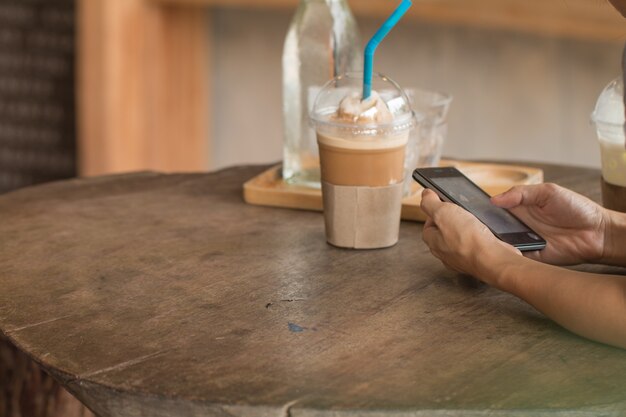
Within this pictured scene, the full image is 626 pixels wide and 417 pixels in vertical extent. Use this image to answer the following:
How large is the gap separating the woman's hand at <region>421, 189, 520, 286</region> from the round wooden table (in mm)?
40

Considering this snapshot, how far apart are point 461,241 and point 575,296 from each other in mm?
186

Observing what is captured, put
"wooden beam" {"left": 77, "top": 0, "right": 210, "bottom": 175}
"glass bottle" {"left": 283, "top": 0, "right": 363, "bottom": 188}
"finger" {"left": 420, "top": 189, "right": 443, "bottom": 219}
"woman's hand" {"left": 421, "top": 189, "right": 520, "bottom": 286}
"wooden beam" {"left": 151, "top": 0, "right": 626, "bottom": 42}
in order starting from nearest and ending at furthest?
"woman's hand" {"left": 421, "top": 189, "right": 520, "bottom": 286} → "finger" {"left": 420, "top": 189, "right": 443, "bottom": 219} → "glass bottle" {"left": 283, "top": 0, "right": 363, "bottom": 188} → "wooden beam" {"left": 151, "top": 0, "right": 626, "bottom": 42} → "wooden beam" {"left": 77, "top": 0, "right": 210, "bottom": 175}

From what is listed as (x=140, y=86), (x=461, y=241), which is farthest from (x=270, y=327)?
(x=140, y=86)

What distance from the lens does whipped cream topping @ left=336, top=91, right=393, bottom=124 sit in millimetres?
1463

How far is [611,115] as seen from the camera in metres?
1.54

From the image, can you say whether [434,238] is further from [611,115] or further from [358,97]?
[611,115]

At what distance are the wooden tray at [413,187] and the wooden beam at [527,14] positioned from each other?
0.96 metres

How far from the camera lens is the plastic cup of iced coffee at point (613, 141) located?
1.53 metres

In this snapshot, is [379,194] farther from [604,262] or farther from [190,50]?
[190,50]

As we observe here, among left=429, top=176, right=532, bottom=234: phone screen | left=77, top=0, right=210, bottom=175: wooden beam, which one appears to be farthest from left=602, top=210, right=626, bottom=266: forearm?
left=77, top=0, right=210, bottom=175: wooden beam

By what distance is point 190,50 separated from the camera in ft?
11.5

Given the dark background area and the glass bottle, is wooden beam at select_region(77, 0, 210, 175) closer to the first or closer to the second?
the dark background area

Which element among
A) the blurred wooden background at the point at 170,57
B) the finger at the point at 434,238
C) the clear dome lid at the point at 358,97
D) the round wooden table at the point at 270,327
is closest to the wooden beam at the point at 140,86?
the blurred wooden background at the point at 170,57

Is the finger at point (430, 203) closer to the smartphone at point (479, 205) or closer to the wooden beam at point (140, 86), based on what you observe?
the smartphone at point (479, 205)
